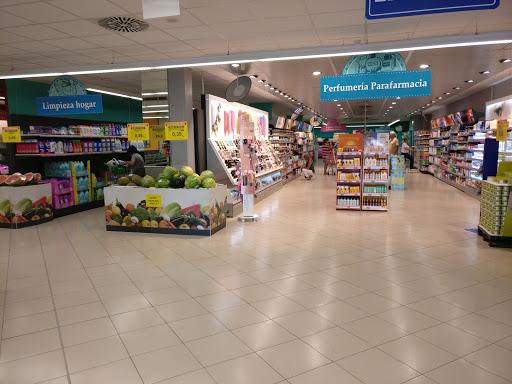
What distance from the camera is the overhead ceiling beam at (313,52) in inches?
231

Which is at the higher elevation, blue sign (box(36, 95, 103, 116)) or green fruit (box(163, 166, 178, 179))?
blue sign (box(36, 95, 103, 116))

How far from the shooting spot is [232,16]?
543cm

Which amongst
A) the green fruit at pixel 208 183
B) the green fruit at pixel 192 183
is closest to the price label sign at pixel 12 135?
the green fruit at pixel 192 183

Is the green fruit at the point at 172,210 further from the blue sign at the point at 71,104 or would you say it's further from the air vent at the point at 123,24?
the air vent at the point at 123,24

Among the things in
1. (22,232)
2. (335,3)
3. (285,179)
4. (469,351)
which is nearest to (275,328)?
(469,351)

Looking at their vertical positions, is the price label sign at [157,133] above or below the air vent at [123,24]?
below

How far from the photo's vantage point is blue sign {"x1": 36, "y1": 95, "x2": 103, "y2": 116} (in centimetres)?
795

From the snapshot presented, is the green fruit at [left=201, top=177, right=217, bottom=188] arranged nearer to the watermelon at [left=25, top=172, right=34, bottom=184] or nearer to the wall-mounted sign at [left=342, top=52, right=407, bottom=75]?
the wall-mounted sign at [left=342, top=52, right=407, bottom=75]

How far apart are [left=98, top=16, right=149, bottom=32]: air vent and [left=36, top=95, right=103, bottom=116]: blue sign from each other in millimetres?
2438

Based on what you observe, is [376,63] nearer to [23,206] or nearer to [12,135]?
[23,206]

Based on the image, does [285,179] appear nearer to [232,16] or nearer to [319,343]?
[232,16]

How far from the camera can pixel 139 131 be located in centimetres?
845

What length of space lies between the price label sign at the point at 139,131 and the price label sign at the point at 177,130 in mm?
696

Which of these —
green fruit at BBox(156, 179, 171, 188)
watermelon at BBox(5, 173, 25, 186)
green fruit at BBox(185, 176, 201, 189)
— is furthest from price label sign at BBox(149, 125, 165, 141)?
watermelon at BBox(5, 173, 25, 186)
